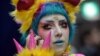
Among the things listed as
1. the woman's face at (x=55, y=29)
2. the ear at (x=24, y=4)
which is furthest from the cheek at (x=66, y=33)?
the ear at (x=24, y=4)

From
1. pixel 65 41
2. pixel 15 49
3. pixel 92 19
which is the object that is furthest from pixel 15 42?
pixel 92 19

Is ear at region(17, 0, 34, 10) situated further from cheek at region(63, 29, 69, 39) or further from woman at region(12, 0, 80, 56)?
cheek at region(63, 29, 69, 39)

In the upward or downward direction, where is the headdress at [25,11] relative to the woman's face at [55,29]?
upward

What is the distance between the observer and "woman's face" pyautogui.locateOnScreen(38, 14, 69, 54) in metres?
0.81

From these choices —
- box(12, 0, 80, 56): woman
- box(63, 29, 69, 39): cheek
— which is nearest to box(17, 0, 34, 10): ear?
box(12, 0, 80, 56): woman

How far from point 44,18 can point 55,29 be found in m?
0.04

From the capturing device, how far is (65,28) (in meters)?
0.83

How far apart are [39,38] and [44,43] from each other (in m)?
0.03

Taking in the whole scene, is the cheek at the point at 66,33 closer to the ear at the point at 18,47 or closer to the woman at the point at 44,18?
the woman at the point at 44,18

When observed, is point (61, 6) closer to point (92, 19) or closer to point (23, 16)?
point (23, 16)

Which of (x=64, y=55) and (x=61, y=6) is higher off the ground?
(x=61, y=6)

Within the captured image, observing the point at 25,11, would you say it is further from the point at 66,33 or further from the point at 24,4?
the point at 66,33

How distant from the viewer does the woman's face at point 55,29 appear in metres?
0.81

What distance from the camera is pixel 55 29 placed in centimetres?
81
